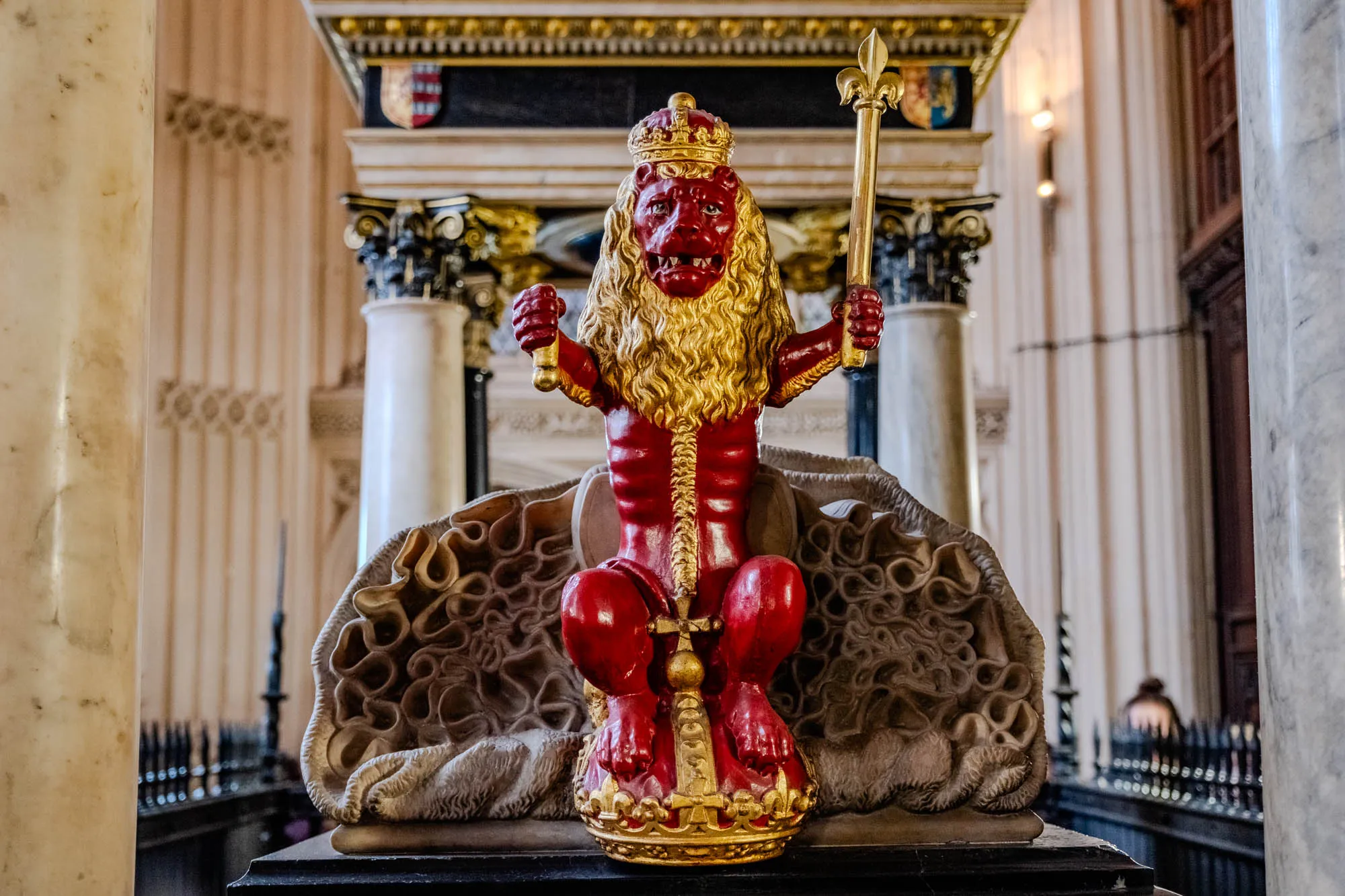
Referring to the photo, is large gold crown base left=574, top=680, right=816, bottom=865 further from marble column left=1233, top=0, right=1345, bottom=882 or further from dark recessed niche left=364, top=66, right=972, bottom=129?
dark recessed niche left=364, top=66, right=972, bottom=129

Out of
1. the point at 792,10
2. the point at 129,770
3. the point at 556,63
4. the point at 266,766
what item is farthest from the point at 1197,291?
the point at 129,770

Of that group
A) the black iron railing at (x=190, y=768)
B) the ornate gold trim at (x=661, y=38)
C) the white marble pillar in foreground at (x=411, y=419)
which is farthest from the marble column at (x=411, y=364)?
the black iron railing at (x=190, y=768)

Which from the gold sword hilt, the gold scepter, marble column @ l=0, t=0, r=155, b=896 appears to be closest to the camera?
marble column @ l=0, t=0, r=155, b=896

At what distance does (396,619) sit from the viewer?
293cm

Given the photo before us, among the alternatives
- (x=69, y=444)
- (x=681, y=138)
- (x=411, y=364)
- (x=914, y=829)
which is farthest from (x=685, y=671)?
(x=411, y=364)

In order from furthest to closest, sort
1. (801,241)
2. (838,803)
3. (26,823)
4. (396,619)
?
(801,241) < (396,619) < (838,803) < (26,823)

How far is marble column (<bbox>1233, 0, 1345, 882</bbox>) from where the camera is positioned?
2242mm

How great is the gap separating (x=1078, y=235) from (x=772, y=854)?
27.4ft

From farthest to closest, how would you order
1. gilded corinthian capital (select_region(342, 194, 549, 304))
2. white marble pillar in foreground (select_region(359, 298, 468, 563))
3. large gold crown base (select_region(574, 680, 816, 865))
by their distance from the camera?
gilded corinthian capital (select_region(342, 194, 549, 304))
white marble pillar in foreground (select_region(359, 298, 468, 563))
large gold crown base (select_region(574, 680, 816, 865))

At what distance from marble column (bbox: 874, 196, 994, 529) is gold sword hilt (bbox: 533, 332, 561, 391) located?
393 centimetres

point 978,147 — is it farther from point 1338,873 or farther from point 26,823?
point 26,823

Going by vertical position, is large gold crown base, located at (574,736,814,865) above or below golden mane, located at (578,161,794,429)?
below

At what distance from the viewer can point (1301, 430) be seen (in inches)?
91.7

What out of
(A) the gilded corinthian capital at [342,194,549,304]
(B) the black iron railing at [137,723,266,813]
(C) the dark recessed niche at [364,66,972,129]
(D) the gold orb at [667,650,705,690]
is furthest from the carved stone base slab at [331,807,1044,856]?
(C) the dark recessed niche at [364,66,972,129]
